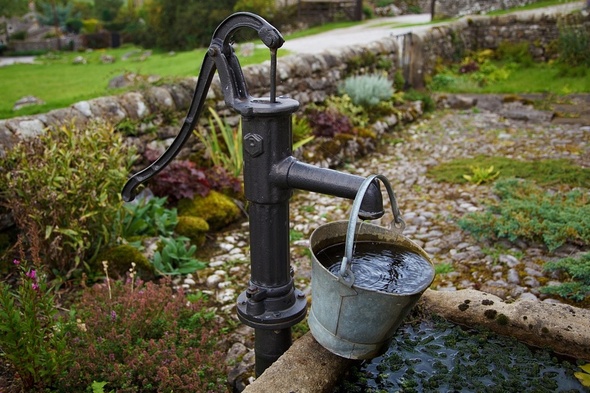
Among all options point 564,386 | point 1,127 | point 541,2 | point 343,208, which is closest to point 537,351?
point 564,386

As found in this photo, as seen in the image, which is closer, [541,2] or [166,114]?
[166,114]

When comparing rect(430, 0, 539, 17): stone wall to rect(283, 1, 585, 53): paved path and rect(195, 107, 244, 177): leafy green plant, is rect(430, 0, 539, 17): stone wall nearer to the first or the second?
rect(283, 1, 585, 53): paved path

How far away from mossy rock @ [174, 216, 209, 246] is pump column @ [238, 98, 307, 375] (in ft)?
7.74

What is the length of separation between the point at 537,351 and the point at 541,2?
17684 millimetres

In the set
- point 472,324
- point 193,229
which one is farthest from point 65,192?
point 472,324

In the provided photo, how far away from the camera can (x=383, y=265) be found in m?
2.17

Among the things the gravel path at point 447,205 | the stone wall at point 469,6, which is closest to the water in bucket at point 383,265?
the gravel path at point 447,205

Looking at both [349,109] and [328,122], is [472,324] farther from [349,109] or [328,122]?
[349,109]

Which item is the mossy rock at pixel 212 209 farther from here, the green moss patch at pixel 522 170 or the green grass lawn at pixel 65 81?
the green moss patch at pixel 522 170

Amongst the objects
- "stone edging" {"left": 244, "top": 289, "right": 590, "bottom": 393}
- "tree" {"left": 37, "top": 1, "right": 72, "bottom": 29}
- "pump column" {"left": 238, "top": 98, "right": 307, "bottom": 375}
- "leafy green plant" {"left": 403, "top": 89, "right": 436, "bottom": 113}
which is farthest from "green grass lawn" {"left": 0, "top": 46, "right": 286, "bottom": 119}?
"tree" {"left": 37, "top": 1, "right": 72, "bottom": 29}

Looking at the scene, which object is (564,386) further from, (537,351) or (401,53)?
(401,53)

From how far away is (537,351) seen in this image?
7.41 ft

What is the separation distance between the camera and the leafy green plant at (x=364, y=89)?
7.69 m

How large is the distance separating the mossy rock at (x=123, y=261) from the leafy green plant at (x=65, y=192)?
0.09 m
